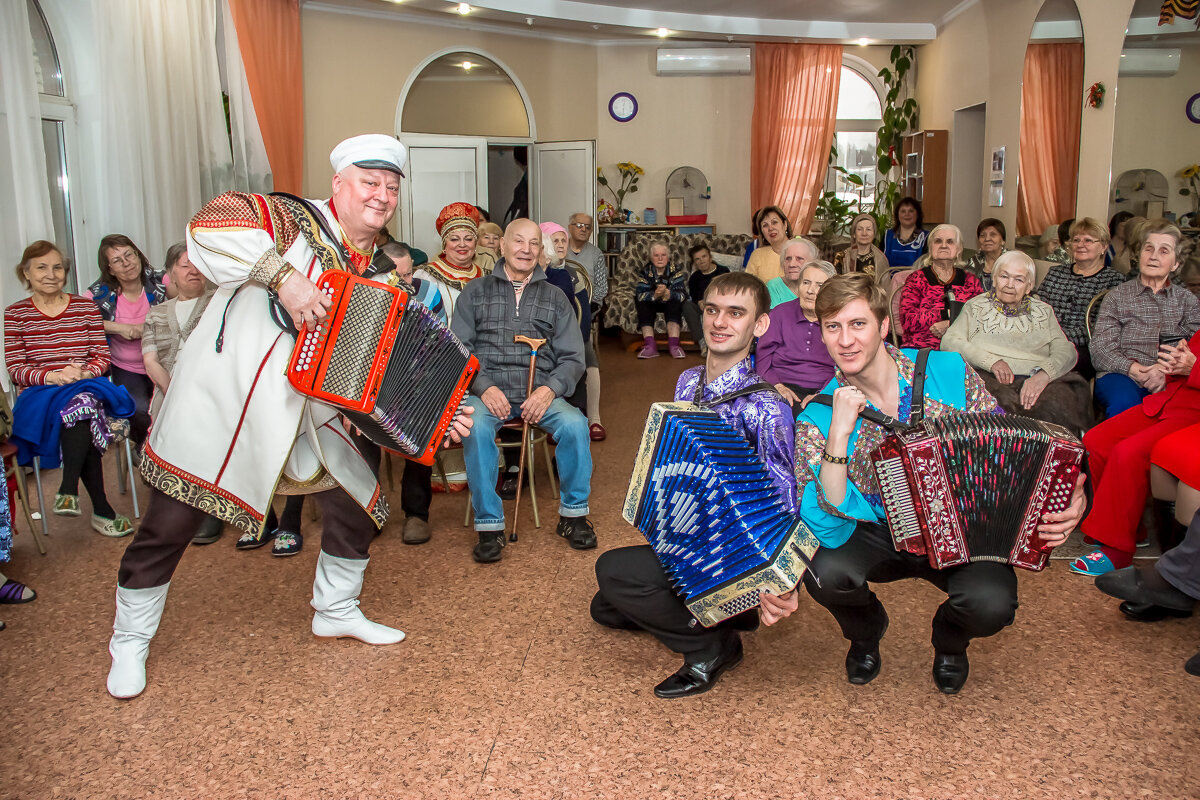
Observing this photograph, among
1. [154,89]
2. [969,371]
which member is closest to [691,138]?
[154,89]

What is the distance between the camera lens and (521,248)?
3.79 meters

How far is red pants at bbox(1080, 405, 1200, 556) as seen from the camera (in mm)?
3148

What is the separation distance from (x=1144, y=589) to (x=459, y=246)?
9.97 ft

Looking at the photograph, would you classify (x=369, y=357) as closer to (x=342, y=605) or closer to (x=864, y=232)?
(x=342, y=605)

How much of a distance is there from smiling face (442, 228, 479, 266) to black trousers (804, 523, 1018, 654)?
8.40 feet

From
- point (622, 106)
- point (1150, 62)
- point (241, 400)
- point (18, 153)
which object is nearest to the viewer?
point (241, 400)

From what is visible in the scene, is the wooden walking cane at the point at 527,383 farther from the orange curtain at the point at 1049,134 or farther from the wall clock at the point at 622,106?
the wall clock at the point at 622,106

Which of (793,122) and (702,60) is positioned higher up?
(702,60)

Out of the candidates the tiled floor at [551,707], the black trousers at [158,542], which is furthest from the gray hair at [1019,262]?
the black trousers at [158,542]

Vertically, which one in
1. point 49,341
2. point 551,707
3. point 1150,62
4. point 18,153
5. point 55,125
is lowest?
point 551,707

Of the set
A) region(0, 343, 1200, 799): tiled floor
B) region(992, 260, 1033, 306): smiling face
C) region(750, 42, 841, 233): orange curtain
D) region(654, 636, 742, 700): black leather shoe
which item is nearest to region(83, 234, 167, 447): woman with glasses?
region(0, 343, 1200, 799): tiled floor

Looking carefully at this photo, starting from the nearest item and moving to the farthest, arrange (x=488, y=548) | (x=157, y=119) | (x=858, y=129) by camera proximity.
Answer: (x=488, y=548) → (x=157, y=119) → (x=858, y=129)

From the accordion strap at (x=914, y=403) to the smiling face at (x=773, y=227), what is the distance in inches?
155

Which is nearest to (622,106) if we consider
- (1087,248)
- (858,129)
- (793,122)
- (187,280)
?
(793,122)
